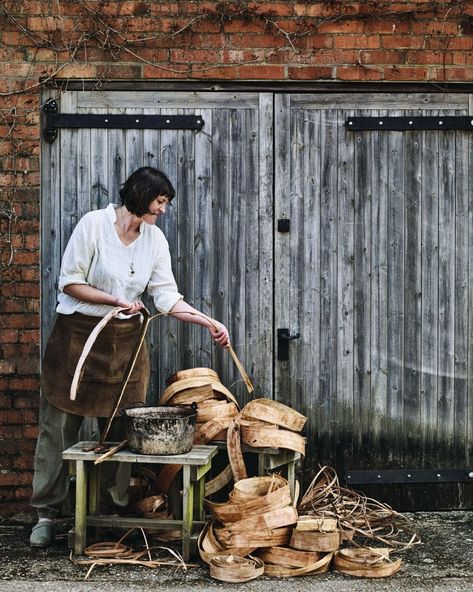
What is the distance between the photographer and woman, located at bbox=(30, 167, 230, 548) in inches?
206

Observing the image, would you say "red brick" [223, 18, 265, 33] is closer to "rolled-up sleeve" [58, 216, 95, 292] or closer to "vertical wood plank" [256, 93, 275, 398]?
"vertical wood plank" [256, 93, 275, 398]

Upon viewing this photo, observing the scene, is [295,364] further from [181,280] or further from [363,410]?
[181,280]

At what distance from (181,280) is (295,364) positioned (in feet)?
2.91

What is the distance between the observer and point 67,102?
19.6 ft

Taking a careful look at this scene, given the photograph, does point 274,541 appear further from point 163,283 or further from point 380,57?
point 380,57

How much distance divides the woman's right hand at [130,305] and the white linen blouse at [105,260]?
182 millimetres

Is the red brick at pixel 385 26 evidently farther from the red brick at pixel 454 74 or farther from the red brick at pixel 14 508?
the red brick at pixel 14 508

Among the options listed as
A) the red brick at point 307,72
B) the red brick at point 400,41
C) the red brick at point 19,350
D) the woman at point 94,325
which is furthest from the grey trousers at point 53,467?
the red brick at point 400,41

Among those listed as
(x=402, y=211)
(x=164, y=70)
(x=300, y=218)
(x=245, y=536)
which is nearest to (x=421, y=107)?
(x=402, y=211)

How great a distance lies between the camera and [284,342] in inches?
239

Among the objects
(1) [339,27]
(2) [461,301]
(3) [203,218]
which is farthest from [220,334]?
(1) [339,27]

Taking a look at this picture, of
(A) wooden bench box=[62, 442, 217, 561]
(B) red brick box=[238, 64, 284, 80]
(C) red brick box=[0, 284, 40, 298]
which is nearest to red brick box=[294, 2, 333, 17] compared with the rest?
(B) red brick box=[238, 64, 284, 80]

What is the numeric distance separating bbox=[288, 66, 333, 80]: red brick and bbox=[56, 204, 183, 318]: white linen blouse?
1.35 meters

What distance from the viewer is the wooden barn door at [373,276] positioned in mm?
6078
